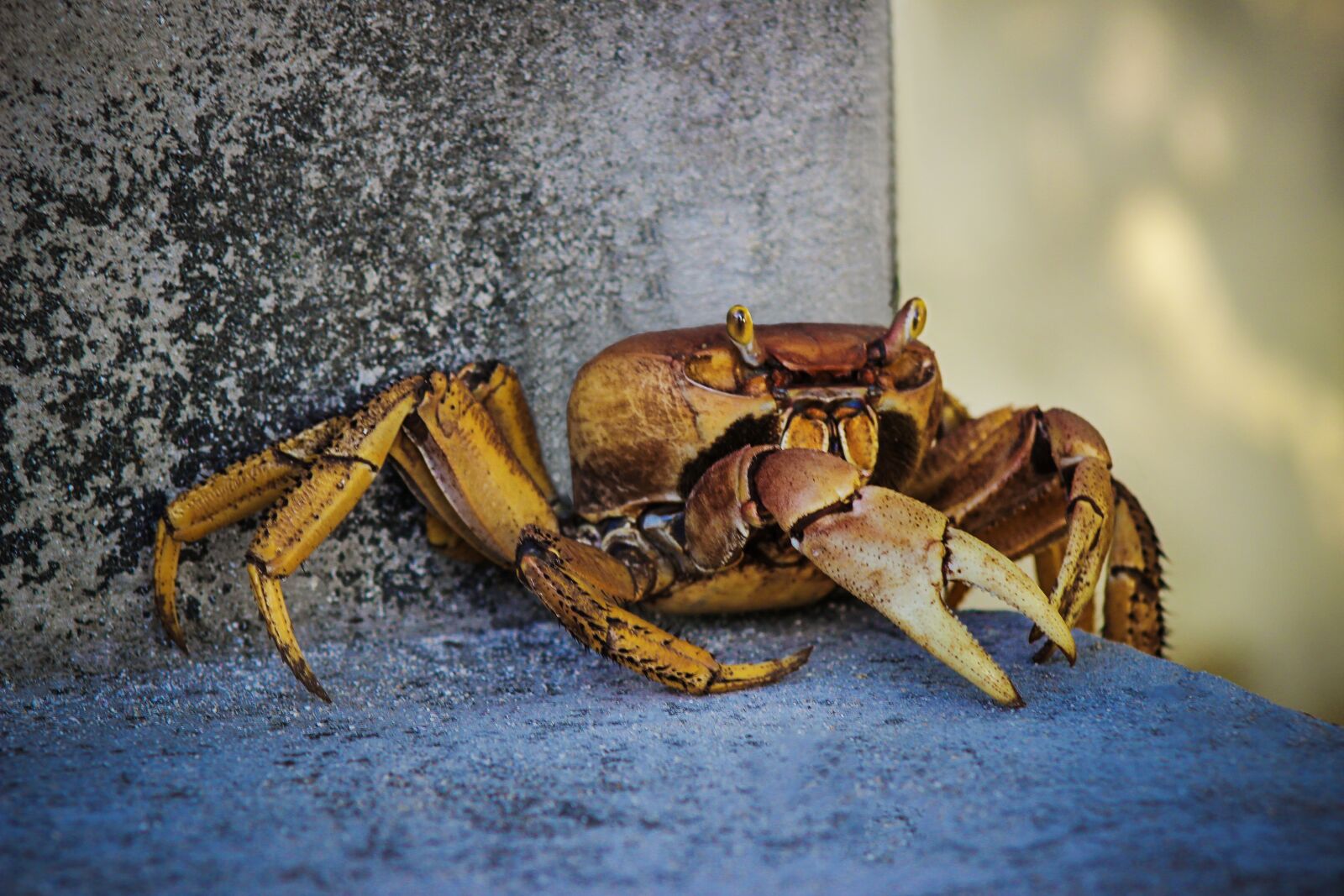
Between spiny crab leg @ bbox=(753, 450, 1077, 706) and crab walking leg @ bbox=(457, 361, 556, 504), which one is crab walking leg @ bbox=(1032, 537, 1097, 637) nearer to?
spiny crab leg @ bbox=(753, 450, 1077, 706)

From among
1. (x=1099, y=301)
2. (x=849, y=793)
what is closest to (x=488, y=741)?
(x=849, y=793)

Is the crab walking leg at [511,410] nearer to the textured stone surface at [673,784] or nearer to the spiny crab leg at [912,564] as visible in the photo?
the textured stone surface at [673,784]

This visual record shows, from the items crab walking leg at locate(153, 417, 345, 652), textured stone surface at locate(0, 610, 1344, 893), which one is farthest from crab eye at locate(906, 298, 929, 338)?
crab walking leg at locate(153, 417, 345, 652)

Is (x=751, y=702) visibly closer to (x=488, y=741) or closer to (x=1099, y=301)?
(x=488, y=741)

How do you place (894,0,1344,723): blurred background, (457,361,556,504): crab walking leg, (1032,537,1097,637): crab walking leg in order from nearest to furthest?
(457,361,556,504): crab walking leg
(1032,537,1097,637): crab walking leg
(894,0,1344,723): blurred background

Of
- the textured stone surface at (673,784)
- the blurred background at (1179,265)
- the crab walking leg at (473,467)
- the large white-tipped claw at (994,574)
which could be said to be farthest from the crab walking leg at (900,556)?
the blurred background at (1179,265)

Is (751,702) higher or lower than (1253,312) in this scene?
lower
